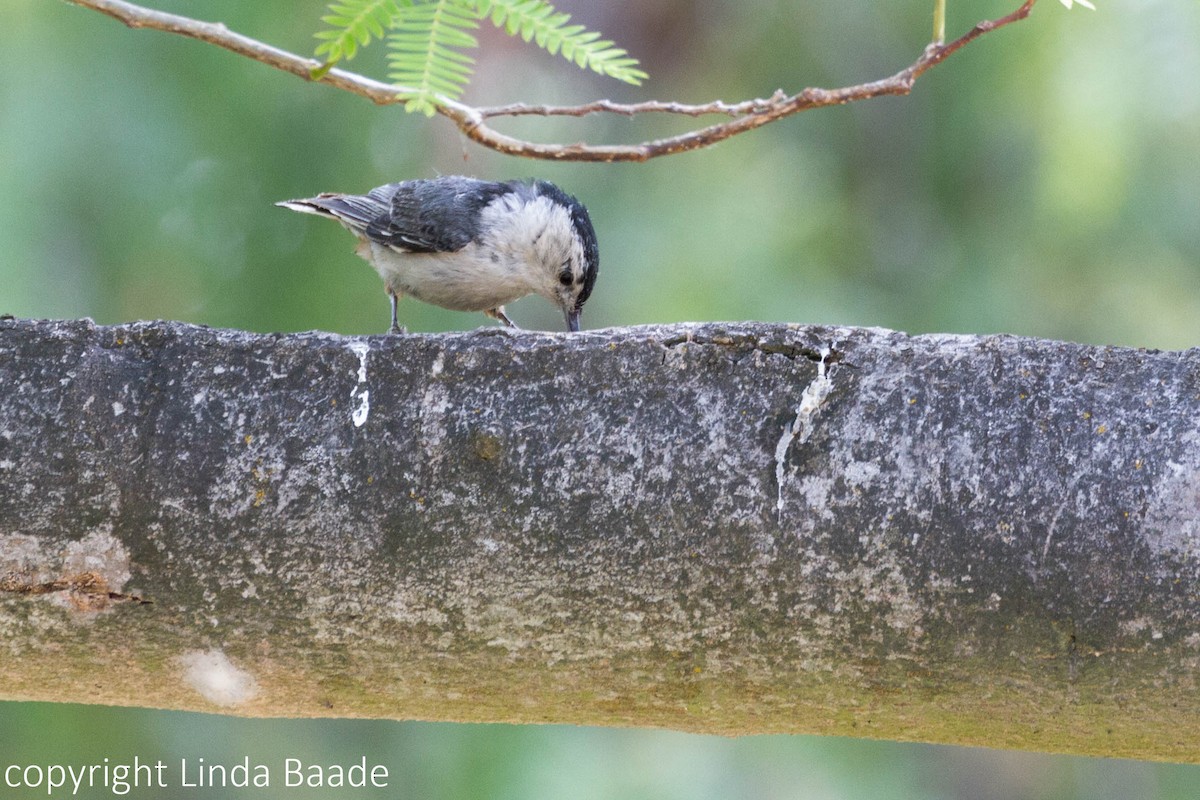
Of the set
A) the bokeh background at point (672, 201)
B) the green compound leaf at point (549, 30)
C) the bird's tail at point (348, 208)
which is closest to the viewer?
the green compound leaf at point (549, 30)

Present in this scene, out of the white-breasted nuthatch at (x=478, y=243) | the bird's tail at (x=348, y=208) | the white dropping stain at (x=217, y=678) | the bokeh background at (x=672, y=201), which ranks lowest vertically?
the white dropping stain at (x=217, y=678)

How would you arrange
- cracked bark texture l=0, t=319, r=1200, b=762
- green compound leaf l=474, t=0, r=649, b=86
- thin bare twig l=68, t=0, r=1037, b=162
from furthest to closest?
thin bare twig l=68, t=0, r=1037, b=162 → green compound leaf l=474, t=0, r=649, b=86 → cracked bark texture l=0, t=319, r=1200, b=762

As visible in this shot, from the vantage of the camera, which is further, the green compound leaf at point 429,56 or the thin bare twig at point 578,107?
the thin bare twig at point 578,107

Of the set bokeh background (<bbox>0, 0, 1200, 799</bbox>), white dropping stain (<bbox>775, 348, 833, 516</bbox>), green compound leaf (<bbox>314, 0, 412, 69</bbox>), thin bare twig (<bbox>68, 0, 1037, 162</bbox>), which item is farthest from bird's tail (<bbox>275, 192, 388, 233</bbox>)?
white dropping stain (<bbox>775, 348, 833, 516</bbox>)

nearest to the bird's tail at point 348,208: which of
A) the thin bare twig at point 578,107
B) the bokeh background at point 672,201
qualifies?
the thin bare twig at point 578,107

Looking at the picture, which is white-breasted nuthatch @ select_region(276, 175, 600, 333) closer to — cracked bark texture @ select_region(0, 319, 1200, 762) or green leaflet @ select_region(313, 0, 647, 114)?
green leaflet @ select_region(313, 0, 647, 114)

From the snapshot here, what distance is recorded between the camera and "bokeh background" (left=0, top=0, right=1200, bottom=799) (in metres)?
5.11

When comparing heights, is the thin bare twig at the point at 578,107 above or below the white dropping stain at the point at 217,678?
above

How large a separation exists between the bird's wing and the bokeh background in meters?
1.92

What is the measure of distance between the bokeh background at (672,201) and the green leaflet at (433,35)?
3.55m

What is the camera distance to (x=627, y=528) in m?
1.38

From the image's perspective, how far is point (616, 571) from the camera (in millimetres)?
1374

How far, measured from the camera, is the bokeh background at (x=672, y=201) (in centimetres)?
511

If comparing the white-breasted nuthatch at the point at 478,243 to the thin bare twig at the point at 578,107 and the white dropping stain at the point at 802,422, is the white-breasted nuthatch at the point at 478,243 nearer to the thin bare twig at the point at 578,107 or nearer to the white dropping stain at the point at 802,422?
the thin bare twig at the point at 578,107
